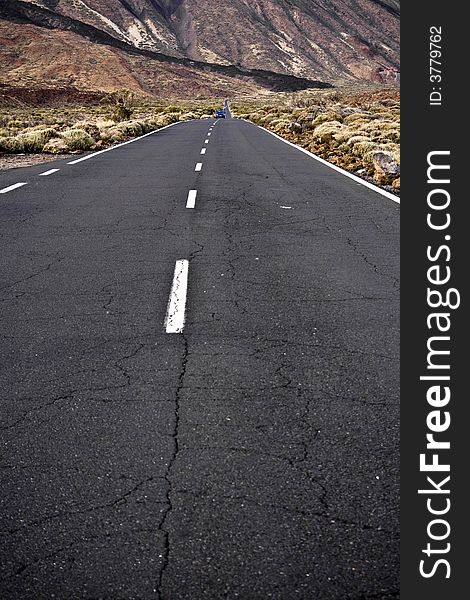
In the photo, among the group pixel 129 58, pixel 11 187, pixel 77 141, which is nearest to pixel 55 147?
pixel 77 141

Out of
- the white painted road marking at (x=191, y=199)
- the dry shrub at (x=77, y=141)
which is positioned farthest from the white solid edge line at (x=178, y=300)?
the dry shrub at (x=77, y=141)

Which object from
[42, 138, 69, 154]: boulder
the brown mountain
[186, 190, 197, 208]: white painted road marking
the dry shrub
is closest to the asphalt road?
[186, 190, 197, 208]: white painted road marking

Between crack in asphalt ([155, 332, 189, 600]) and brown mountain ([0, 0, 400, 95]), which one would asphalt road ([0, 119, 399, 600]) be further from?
brown mountain ([0, 0, 400, 95])

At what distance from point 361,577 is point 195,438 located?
1.52m

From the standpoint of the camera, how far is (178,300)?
283 inches

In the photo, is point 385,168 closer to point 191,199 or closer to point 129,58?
point 191,199

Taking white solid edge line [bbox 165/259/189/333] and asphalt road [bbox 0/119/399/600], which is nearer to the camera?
asphalt road [bbox 0/119/399/600]

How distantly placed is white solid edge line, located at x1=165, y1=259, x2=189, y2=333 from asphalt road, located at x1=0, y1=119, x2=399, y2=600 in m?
0.06

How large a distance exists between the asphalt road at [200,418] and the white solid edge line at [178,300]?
0.06 m

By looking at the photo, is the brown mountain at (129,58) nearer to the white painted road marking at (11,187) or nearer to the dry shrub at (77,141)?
the dry shrub at (77,141)

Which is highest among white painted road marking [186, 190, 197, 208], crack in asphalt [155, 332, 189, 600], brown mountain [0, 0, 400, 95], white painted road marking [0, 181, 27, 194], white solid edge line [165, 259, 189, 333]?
brown mountain [0, 0, 400, 95]

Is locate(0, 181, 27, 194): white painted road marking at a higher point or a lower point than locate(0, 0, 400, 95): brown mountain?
lower

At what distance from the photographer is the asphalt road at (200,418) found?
3195mm

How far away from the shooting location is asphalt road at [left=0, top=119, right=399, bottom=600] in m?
3.20
